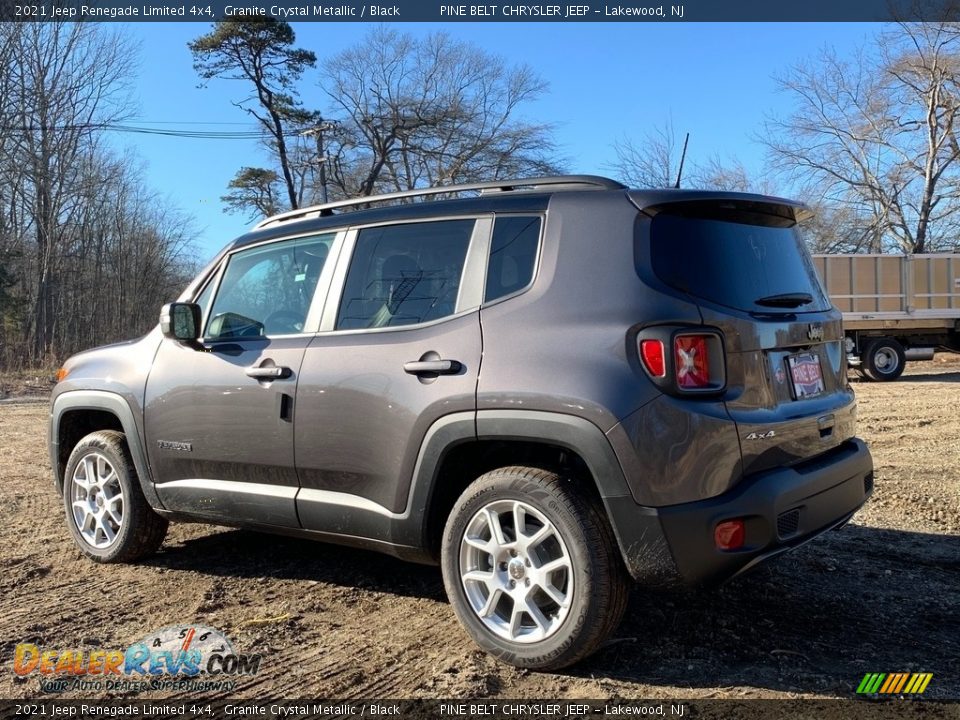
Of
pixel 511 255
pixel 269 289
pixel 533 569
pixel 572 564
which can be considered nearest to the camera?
pixel 572 564

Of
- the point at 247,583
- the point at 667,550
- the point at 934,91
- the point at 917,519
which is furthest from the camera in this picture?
the point at 934,91

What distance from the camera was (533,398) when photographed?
305 centimetres

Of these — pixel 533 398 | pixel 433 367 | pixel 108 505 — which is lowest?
pixel 108 505

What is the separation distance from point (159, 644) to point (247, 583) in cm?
84

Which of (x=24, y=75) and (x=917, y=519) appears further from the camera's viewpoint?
(x=24, y=75)

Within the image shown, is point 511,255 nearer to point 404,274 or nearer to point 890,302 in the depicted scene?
point 404,274

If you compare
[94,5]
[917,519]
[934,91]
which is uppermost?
[94,5]

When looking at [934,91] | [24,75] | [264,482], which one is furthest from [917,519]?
[24,75]

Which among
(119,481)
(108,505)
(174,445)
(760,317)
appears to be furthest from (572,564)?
(108,505)

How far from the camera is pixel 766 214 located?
3566 mm

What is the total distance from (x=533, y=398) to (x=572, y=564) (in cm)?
63

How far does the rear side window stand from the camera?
3.32m

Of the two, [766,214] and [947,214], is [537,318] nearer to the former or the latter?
[766,214]

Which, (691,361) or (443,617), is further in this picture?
(443,617)
